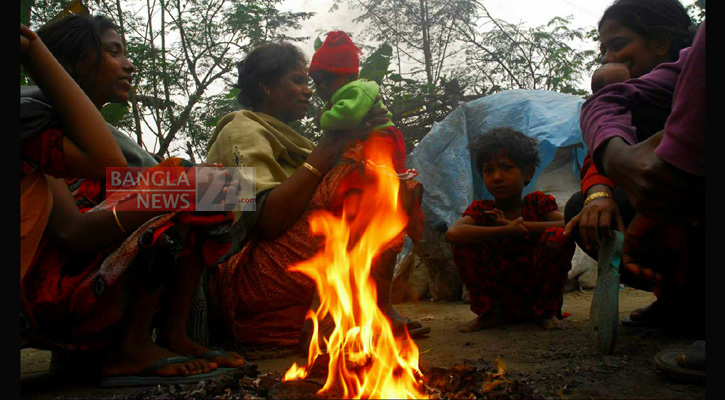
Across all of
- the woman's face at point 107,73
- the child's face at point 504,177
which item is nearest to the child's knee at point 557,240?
the child's face at point 504,177

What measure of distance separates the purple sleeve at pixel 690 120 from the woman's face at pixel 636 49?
1.37m

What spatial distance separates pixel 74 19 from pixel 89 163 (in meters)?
0.98

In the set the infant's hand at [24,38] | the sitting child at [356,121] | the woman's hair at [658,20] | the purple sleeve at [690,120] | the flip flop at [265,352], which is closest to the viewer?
the purple sleeve at [690,120]

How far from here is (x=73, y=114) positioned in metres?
1.86

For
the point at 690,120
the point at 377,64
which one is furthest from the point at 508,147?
the point at 377,64

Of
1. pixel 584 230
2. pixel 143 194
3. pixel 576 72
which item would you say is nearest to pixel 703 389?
pixel 584 230

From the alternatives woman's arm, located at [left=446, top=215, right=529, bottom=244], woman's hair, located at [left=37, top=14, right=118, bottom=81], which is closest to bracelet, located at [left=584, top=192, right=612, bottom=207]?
woman's arm, located at [left=446, top=215, right=529, bottom=244]

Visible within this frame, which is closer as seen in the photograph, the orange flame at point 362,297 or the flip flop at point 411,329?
the orange flame at point 362,297

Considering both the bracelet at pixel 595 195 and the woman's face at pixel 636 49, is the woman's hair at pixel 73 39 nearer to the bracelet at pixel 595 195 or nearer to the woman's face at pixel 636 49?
the bracelet at pixel 595 195

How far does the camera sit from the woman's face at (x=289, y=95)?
352cm

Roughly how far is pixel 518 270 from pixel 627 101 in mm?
1506

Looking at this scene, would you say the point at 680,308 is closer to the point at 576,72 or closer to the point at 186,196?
the point at 186,196

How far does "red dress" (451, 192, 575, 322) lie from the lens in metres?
3.20

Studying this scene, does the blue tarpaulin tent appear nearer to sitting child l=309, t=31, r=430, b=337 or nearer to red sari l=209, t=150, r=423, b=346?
sitting child l=309, t=31, r=430, b=337
